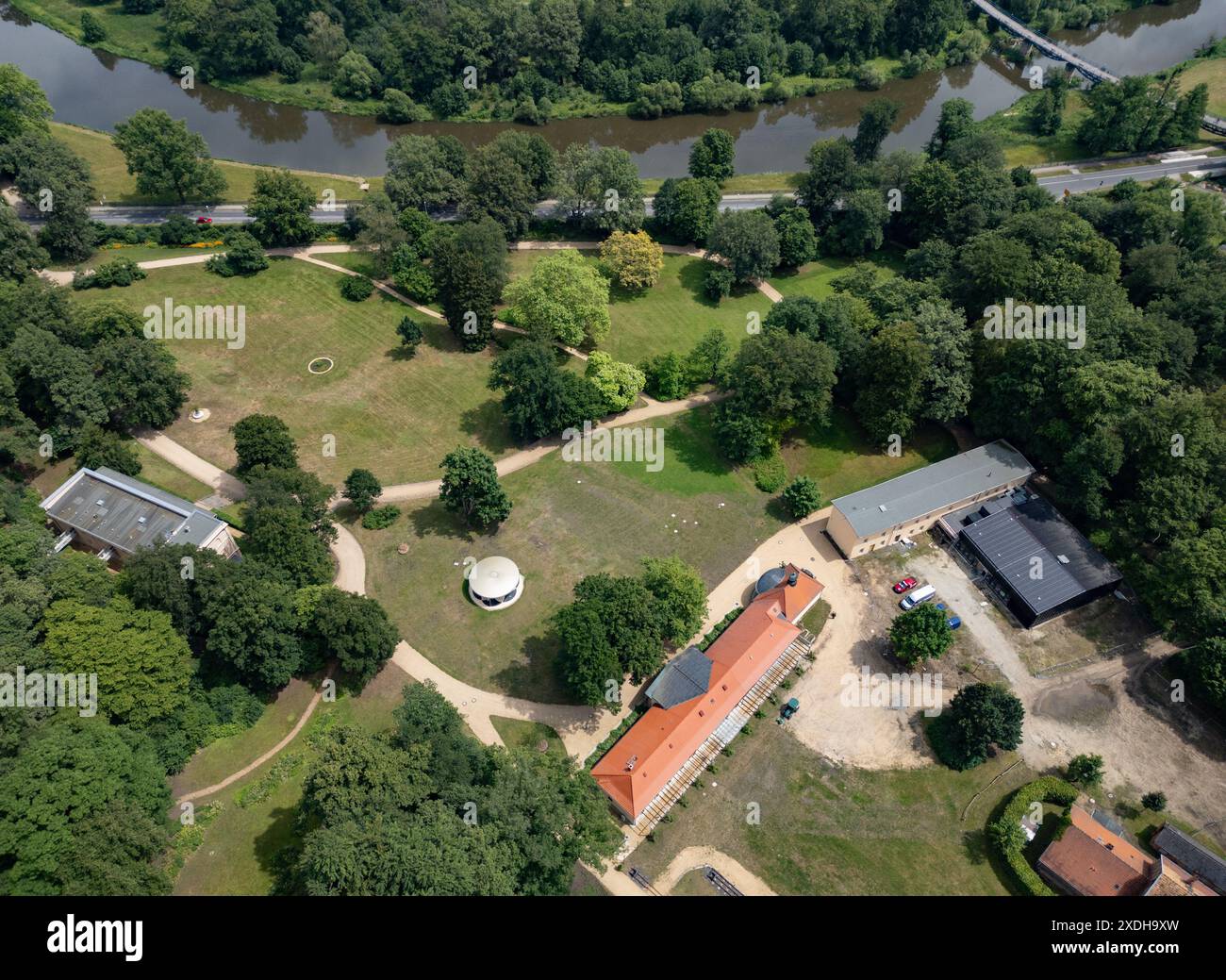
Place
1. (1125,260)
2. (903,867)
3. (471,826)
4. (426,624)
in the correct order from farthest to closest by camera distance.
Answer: (1125,260) → (426,624) → (903,867) → (471,826)

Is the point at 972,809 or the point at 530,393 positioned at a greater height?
the point at 530,393

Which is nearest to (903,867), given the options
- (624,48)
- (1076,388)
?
(1076,388)

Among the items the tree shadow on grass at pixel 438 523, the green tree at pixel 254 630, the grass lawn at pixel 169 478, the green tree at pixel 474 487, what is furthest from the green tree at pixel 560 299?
the green tree at pixel 254 630

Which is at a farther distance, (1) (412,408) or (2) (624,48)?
(2) (624,48)

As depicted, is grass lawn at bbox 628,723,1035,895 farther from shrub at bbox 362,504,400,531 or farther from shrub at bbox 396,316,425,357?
→ shrub at bbox 396,316,425,357

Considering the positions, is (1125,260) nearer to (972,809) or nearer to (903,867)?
(972,809)

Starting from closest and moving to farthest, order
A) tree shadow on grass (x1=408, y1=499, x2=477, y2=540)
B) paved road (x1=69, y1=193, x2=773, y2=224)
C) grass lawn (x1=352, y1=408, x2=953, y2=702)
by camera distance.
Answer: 1. grass lawn (x1=352, y1=408, x2=953, y2=702)
2. tree shadow on grass (x1=408, y1=499, x2=477, y2=540)
3. paved road (x1=69, y1=193, x2=773, y2=224)

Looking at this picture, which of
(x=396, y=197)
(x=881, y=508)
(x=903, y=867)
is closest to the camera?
(x=903, y=867)

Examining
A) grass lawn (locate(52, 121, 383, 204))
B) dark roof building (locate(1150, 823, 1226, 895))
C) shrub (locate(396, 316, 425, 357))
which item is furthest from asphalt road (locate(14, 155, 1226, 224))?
dark roof building (locate(1150, 823, 1226, 895))
